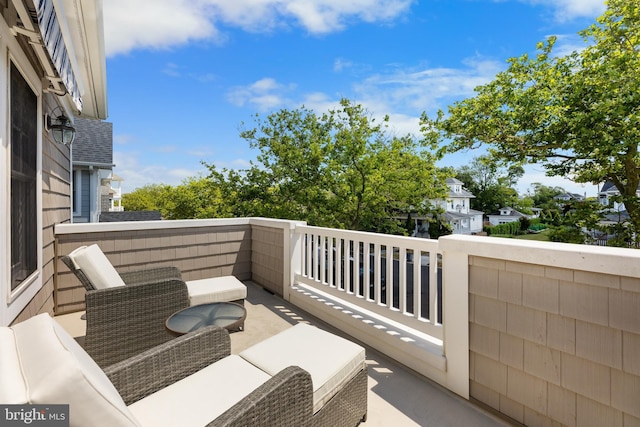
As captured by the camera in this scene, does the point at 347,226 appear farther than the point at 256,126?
No

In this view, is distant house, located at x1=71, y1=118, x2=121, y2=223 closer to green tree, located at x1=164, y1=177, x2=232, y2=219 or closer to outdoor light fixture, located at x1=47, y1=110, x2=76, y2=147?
green tree, located at x1=164, y1=177, x2=232, y2=219

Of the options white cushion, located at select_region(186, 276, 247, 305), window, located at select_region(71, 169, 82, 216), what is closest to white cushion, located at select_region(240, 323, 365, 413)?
white cushion, located at select_region(186, 276, 247, 305)

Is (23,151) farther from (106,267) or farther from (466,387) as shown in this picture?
(466,387)

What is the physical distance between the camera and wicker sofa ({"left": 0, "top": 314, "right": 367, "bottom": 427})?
2.84ft

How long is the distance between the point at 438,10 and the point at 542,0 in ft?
19.5

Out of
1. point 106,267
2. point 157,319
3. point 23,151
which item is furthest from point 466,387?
point 23,151

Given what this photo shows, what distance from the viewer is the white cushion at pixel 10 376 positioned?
788mm

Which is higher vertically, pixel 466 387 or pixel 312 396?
pixel 312 396

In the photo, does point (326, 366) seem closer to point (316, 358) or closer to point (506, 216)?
point (316, 358)

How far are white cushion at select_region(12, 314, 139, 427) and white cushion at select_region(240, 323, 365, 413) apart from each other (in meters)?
0.92

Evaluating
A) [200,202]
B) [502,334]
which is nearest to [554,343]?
[502,334]

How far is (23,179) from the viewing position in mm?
2684

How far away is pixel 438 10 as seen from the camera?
10562 millimetres

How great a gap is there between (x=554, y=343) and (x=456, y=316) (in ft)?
1.98
